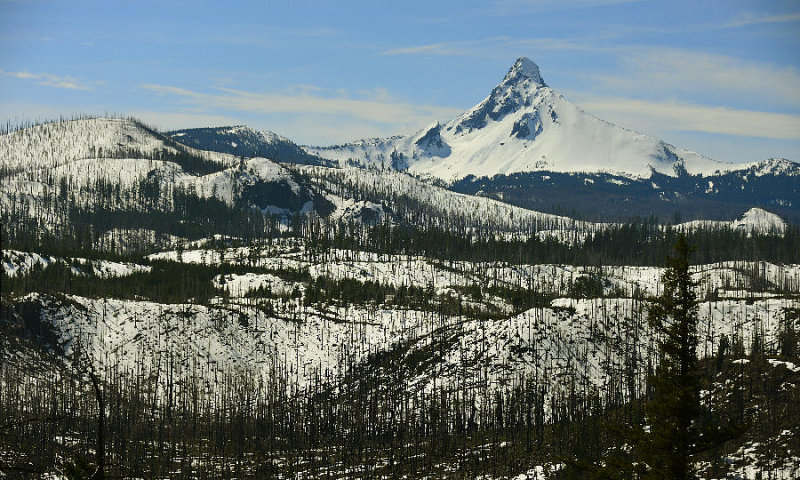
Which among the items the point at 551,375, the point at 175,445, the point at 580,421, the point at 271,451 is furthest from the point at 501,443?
the point at 175,445

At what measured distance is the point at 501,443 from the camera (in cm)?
14662

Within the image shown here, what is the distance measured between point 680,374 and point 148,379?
181 metres

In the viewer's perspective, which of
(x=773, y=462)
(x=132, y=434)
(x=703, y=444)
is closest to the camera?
(x=703, y=444)

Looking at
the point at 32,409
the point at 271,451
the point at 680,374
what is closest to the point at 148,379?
the point at 32,409

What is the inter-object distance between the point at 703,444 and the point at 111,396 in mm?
172855

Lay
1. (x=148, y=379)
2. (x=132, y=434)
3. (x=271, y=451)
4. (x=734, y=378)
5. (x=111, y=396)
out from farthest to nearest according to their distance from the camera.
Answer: (x=148, y=379)
(x=111, y=396)
(x=132, y=434)
(x=271, y=451)
(x=734, y=378)

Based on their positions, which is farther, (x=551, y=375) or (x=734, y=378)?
(x=551, y=375)

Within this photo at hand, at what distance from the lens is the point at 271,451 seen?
158750 millimetres

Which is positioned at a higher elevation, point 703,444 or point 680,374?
point 680,374

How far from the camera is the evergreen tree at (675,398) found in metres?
34.1

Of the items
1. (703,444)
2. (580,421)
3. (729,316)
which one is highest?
(703,444)

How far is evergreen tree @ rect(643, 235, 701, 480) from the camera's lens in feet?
112

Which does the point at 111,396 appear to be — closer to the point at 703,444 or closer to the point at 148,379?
the point at 148,379

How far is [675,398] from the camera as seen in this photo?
112ft
